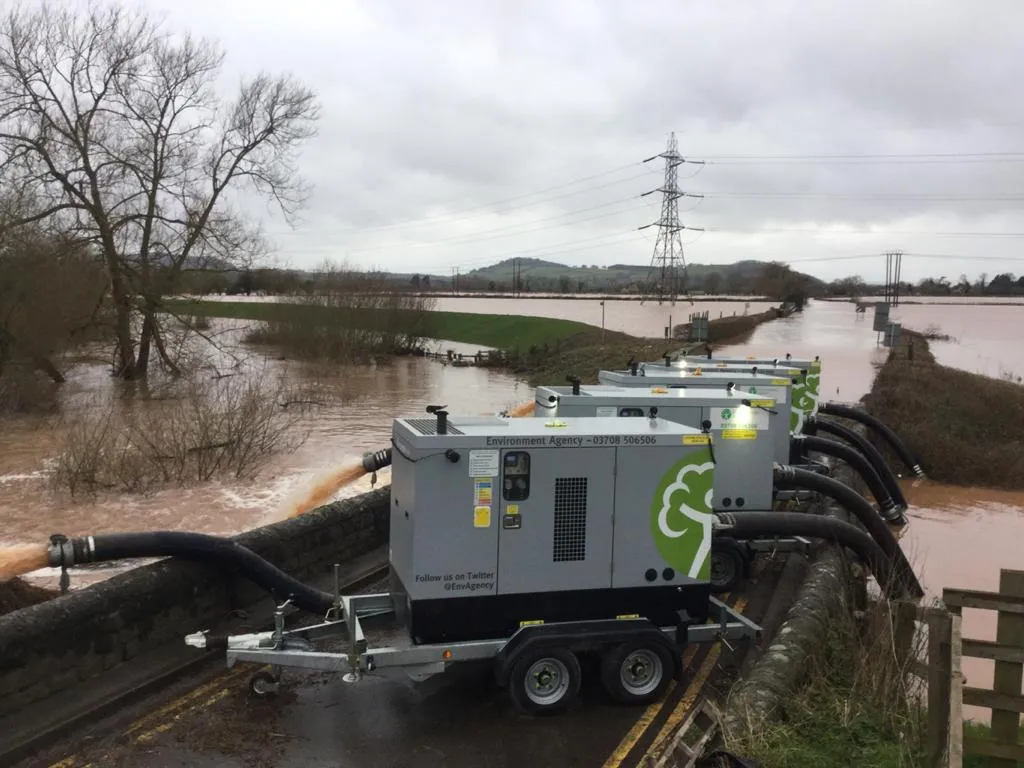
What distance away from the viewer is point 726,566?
10.5m

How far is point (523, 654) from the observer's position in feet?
22.0

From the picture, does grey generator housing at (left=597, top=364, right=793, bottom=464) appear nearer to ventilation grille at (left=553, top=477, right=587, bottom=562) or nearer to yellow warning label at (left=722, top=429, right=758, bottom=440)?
yellow warning label at (left=722, top=429, right=758, bottom=440)

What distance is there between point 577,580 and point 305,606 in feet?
10.8

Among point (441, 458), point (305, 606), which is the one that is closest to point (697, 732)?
point (441, 458)

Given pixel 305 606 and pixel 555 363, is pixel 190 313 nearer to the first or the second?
pixel 555 363

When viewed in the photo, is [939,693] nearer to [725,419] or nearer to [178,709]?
[725,419]

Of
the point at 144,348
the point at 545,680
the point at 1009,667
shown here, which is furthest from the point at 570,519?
the point at 144,348

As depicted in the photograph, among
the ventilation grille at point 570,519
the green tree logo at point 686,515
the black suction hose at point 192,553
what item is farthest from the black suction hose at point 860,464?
the black suction hose at point 192,553

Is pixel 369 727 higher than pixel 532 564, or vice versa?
pixel 532 564

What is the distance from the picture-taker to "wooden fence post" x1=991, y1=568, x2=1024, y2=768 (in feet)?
20.7

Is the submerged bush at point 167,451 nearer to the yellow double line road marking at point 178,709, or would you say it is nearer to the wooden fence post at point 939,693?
the yellow double line road marking at point 178,709

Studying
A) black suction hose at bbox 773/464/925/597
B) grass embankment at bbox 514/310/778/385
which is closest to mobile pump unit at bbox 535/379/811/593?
black suction hose at bbox 773/464/925/597

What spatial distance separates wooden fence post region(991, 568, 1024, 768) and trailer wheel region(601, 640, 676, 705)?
2.63m

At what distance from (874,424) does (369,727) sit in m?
18.9
